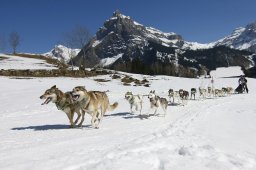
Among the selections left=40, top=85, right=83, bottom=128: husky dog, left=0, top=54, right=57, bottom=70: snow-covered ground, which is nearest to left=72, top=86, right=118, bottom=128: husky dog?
left=40, top=85, right=83, bottom=128: husky dog

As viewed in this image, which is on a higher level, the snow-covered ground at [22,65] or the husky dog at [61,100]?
the snow-covered ground at [22,65]

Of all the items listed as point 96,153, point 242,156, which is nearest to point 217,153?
point 242,156

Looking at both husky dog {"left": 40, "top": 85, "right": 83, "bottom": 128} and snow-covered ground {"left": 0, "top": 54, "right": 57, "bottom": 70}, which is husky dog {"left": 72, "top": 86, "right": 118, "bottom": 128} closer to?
husky dog {"left": 40, "top": 85, "right": 83, "bottom": 128}

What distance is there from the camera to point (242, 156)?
23.7 feet

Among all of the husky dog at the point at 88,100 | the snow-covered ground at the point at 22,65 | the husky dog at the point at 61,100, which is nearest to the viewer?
the husky dog at the point at 88,100

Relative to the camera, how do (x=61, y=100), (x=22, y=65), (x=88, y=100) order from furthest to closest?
(x=22, y=65) → (x=61, y=100) → (x=88, y=100)

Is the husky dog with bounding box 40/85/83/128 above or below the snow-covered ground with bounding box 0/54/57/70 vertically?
below

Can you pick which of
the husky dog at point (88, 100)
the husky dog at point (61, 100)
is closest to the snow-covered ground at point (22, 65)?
the husky dog at point (61, 100)

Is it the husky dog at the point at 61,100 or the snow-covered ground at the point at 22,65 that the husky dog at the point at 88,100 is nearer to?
the husky dog at the point at 61,100

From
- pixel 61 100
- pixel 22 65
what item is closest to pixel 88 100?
pixel 61 100

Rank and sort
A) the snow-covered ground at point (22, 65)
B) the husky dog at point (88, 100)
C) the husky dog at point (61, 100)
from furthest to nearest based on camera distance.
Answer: the snow-covered ground at point (22, 65) < the husky dog at point (61, 100) < the husky dog at point (88, 100)

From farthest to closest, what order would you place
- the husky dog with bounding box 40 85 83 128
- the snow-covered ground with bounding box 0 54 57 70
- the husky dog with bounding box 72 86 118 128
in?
the snow-covered ground with bounding box 0 54 57 70
the husky dog with bounding box 40 85 83 128
the husky dog with bounding box 72 86 118 128

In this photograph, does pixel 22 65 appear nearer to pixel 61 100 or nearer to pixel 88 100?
pixel 61 100

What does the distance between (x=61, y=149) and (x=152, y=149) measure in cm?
212
